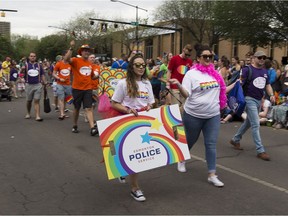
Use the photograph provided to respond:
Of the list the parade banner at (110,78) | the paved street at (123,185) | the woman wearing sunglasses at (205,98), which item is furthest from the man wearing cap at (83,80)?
the woman wearing sunglasses at (205,98)

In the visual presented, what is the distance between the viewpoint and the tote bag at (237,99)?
6.78 m

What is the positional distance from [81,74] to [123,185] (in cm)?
433

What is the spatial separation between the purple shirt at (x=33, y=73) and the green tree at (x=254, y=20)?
28.6 m

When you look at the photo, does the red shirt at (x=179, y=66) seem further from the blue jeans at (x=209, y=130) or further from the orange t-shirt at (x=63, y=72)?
the orange t-shirt at (x=63, y=72)

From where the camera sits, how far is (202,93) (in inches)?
199

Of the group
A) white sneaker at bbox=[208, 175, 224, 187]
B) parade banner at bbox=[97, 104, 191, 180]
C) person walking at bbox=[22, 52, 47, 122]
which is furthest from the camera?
person walking at bbox=[22, 52, 47, 122]

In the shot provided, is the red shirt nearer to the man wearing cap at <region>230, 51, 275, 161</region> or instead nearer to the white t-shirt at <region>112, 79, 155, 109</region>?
the man wearing cap at <region>230, 51, 275, 161</region>

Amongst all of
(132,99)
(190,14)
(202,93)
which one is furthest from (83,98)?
(190,14)

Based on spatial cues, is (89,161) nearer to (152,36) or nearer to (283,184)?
(283,184)

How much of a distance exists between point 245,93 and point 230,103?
41 cm

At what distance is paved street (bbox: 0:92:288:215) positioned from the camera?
169 inches

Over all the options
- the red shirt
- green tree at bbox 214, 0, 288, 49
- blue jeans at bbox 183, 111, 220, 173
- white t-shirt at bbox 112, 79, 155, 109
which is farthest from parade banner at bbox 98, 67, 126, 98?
green tree at bbox 214, 0, 288, 49

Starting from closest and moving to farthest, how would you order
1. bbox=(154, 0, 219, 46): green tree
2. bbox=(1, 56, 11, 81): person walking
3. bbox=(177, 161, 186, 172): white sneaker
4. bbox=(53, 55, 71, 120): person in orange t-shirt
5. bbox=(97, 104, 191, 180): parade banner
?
bbox=(97, 104, 191, 180): parade banner → bbox=(177, 161, 186, 172): white sneaker → bbox=(53, 55, 71, 120): person in orange t-shirt → bbox=(1, 56, 11, 81): person walking → bbox=(154, 0, 219, 46): green tree

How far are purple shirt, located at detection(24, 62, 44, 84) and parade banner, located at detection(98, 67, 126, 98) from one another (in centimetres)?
175
